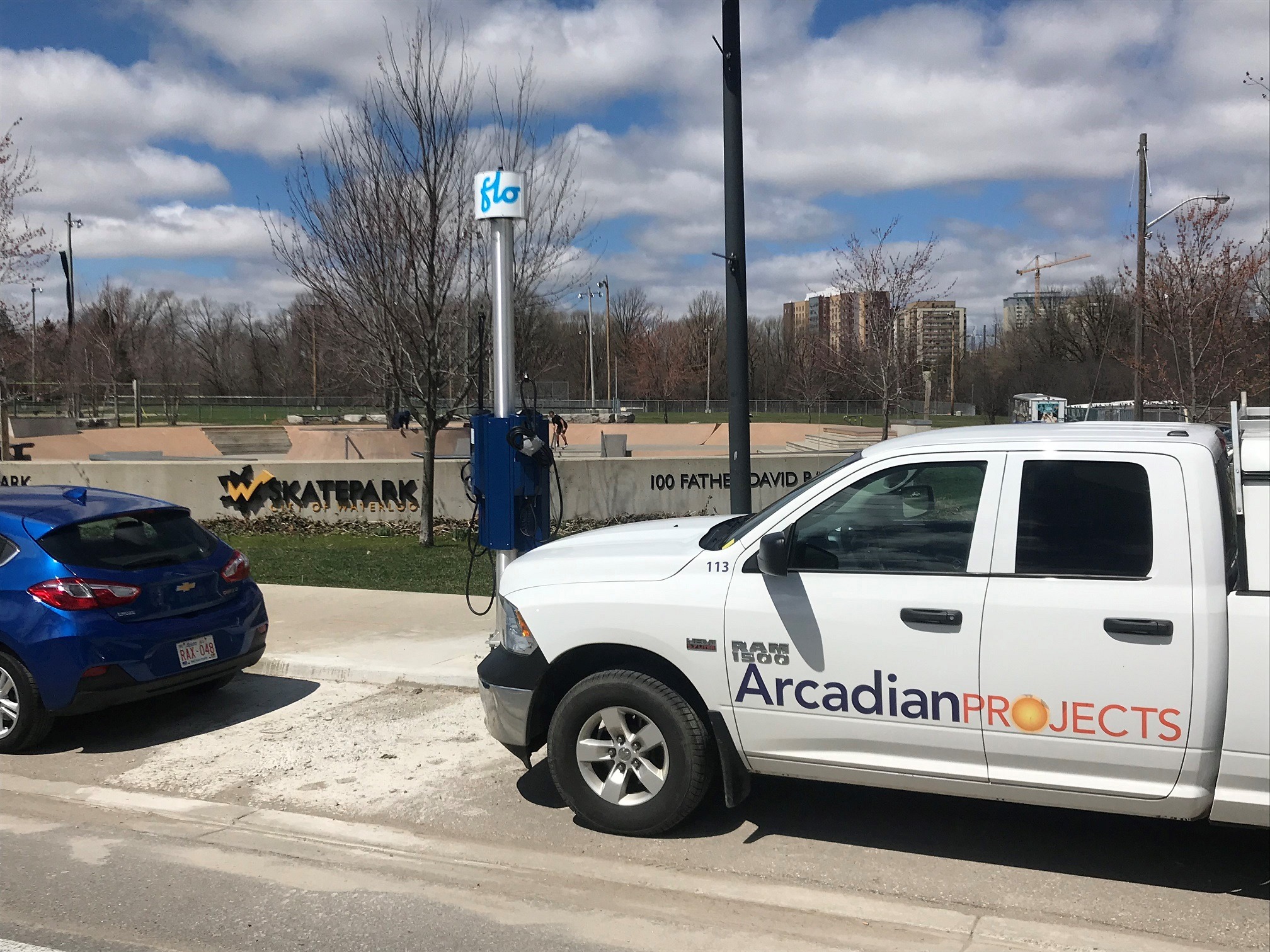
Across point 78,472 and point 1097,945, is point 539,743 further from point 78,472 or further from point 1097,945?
point 78,472

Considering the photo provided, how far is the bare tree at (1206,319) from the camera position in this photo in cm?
1697

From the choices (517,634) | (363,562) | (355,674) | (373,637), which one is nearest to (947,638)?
(517,634)

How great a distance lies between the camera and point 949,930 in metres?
4.15

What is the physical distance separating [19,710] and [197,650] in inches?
40.4

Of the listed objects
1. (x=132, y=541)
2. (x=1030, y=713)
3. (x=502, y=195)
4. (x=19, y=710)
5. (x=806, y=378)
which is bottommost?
(x=19, y=710)

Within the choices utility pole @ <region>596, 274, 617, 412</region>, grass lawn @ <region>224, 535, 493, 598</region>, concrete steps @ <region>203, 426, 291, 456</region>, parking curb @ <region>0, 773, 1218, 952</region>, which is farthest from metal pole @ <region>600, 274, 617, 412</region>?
parking curb @ <region>0, 773, 1218, 952</region>

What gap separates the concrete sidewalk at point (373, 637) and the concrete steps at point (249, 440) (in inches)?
1200

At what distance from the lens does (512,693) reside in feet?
17.1

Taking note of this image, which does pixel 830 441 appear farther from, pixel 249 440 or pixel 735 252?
pixel 735 252

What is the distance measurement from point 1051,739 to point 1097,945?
759mm

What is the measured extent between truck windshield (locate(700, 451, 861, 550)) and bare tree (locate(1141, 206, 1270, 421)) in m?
14.3

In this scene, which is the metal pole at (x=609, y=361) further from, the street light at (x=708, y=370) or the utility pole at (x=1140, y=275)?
the utility pole at (x=1140, y=275)

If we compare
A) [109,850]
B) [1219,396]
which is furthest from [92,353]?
[109,850]

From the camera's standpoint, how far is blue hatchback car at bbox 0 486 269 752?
247 inches
